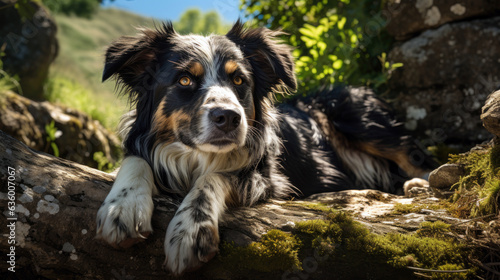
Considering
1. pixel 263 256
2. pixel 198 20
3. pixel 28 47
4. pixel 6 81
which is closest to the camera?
pixel 263 256

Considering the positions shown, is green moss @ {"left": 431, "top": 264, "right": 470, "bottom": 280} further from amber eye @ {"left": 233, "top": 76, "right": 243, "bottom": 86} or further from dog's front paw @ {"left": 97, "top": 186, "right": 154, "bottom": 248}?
amber eye @ {"left": 233, "top": 76, "right": 243, "bottom": 86}

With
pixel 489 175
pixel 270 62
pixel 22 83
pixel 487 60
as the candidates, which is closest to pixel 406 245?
pixel 489 175

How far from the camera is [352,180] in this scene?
186 inches

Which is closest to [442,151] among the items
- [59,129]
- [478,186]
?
[478,186]

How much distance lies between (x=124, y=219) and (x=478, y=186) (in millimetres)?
2255

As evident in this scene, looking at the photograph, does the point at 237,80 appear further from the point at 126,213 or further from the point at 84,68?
the point at 84,68

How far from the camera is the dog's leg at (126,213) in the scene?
207cm

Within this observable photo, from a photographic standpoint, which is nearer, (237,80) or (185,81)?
(185,81)

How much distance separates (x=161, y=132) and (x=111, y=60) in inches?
25.7

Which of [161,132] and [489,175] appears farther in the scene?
[161,132]

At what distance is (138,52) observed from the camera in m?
3.21

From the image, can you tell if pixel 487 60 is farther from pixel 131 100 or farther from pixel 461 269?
pixel 131 100

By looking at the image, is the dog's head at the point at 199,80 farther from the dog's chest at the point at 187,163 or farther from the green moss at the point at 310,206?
the green moss at the point at 310,206

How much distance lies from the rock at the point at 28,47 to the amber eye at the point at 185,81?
5.18 meters
